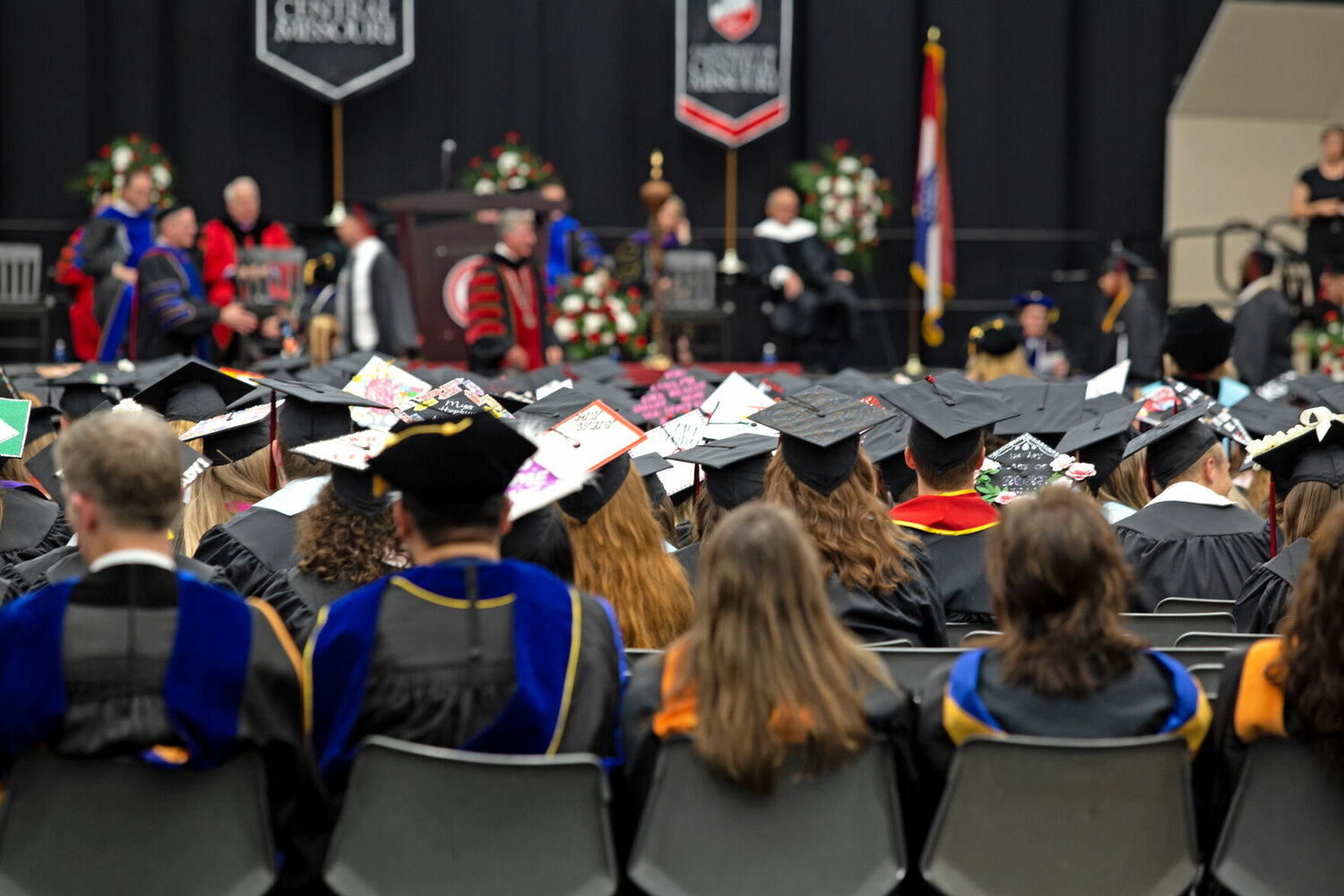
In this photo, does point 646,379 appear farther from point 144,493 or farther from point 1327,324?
point 144,493

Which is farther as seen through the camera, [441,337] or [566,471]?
[441,337]

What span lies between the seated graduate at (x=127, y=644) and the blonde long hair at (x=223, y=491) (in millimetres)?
1515

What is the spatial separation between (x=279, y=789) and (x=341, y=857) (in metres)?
0.19

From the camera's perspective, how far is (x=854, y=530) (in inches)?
124

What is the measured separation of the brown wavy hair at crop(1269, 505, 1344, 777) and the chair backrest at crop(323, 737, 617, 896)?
1045 mm

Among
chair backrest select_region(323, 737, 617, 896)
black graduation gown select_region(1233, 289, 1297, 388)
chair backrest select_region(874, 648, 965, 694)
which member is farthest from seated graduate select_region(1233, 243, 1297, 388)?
chair backrest select_region(323, 737, 617, 896)

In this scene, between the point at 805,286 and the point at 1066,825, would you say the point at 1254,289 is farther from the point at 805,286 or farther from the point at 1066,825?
the point at 1066,825

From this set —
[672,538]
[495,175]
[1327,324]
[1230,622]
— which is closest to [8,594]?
[672,538]

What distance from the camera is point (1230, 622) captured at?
3.22m

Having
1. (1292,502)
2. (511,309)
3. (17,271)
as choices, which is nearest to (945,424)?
(1292,502)

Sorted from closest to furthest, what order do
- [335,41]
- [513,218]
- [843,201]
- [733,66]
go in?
[513,218] → [335,41] → [843,201] → [733,66]

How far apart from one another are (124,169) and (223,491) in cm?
1022

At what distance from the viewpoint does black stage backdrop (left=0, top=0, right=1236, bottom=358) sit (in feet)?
46.3

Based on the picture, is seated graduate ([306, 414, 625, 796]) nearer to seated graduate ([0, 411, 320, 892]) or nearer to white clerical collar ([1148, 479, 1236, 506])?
seated graduate ([0, 411, 320, 892])
